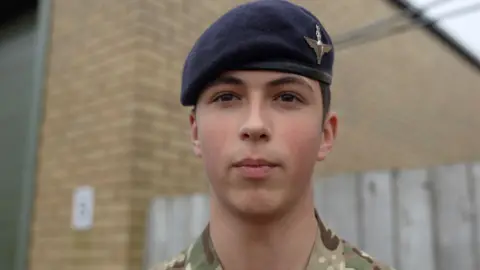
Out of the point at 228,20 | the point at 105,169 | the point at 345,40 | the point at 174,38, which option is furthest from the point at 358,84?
the point at 228,20

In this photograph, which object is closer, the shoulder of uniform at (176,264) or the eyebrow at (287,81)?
the eyebrow at (287,81)

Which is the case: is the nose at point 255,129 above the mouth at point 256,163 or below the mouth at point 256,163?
above

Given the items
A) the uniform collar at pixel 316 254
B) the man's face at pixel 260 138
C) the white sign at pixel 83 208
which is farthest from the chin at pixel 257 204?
the white sign at pixel 83 208

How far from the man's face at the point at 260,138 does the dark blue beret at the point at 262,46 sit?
2 centimetres

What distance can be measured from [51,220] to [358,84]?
2.71m

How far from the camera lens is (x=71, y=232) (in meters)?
2.74

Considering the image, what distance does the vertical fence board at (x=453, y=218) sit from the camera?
59.8 inches

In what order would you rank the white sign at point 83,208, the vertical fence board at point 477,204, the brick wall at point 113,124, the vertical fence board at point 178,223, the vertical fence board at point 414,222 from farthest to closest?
the white sign at point 83,208 → the brick wall at point 113,124 → the vertical fence board at point 178,223 → the vertical fence board at point 414,222 → the vertical fence board at point 477,204

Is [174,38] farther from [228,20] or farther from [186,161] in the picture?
[228,20]

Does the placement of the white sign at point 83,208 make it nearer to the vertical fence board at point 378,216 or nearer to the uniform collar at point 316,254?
the vertical fence board at point 378,216

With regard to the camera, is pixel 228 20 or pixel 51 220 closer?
pixel 228 20

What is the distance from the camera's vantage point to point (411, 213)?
5.37 ft

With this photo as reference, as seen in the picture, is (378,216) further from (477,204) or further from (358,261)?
(358,261)

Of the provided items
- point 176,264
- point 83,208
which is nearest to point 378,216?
point 176,264
